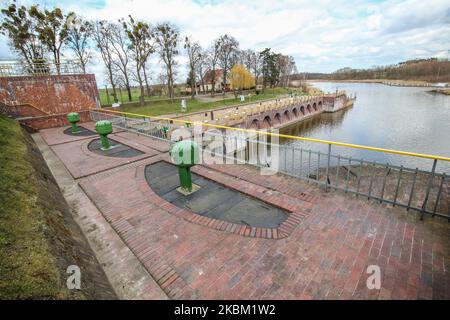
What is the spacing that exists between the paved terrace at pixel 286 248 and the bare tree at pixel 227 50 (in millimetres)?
38779

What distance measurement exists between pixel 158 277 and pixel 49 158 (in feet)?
25.2

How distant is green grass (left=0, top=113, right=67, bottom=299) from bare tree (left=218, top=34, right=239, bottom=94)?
39670 millimetres

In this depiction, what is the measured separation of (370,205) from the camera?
4109mm

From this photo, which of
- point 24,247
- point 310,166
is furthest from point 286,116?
point 24,247

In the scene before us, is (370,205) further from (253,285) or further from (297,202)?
(253,285)

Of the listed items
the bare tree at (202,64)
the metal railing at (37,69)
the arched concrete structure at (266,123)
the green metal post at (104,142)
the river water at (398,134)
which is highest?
the bare tree at (202,64)

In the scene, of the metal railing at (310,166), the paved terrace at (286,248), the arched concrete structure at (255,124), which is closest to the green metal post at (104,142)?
the metal railing at (310,166)

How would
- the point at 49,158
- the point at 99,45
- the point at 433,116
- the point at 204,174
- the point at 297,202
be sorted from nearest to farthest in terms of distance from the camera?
the point at 297,202, the point at 204,174, the point at 49,158, the point at 99,45, the point at 433,116

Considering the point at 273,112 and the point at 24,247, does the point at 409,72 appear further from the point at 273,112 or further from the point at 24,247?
the point at 24,247

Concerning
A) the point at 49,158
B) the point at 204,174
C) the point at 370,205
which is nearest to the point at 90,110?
the point at 49,158

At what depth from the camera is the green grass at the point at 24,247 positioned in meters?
2.01

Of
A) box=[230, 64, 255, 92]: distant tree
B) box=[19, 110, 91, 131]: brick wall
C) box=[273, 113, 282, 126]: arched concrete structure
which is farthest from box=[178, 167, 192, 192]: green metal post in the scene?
box=[230, 64, 255, 92]: distant tree

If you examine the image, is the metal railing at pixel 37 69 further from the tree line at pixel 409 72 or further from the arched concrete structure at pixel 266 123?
the tree line at pixel 409 72

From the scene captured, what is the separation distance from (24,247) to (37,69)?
16.4 m
